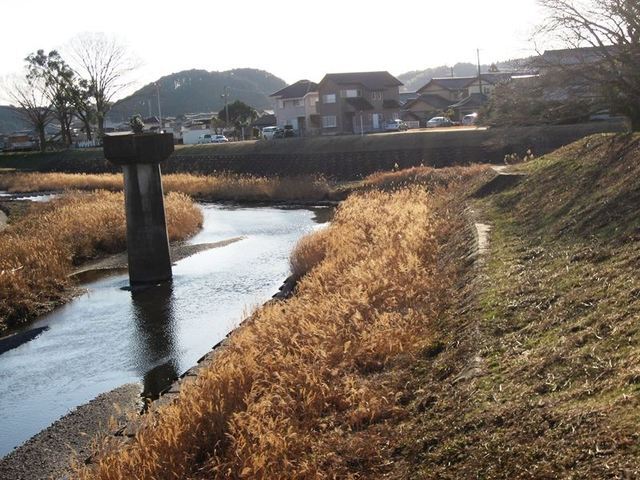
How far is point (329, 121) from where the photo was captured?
70.4 m

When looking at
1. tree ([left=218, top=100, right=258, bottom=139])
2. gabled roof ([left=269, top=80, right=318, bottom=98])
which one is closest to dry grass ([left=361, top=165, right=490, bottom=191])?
gabled roof ([left=269, top=80, right=318, bottom=98])

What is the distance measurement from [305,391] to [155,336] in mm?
7559

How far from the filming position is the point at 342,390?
25.8 ft

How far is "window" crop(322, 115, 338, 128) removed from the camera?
7025 centimetres

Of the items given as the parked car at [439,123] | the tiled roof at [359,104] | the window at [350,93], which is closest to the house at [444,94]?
the parked car at [439,123]

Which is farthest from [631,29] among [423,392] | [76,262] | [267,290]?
[76,262]

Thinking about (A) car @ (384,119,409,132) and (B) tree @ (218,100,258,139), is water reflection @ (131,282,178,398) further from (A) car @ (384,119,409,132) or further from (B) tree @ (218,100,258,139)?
(B) tree @ (218,100,258,139)

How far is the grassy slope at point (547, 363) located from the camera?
5109 millimetres

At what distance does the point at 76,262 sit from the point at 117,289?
442 centimetres

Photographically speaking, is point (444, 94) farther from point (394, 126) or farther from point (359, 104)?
point (394, 126)

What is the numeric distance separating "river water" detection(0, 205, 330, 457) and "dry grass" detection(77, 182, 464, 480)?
241 cm

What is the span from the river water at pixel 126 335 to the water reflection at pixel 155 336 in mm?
20

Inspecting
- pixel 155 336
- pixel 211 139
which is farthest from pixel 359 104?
pixel 155 336

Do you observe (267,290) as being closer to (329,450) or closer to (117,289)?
(117,289)
